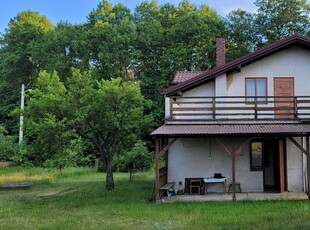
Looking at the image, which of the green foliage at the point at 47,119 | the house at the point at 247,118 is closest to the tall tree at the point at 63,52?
the green foliage at the point at 47,119

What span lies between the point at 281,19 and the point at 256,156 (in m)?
20.8

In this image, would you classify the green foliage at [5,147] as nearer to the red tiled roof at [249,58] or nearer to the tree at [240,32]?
the red tiled roof at [249,58]

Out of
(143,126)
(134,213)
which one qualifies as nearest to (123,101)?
(143,126)

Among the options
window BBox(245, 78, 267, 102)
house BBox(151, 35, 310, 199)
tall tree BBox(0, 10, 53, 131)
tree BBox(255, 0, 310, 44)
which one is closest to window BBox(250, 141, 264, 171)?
house BBox(151, 35, 310, 199)

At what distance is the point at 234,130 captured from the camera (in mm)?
13688

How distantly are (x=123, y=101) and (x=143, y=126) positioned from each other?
161cm

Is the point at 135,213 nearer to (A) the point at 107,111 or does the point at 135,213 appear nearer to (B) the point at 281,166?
(A) the point at 107,111

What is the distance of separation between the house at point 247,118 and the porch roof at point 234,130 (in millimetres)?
78

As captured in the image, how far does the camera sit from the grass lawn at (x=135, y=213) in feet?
30.7

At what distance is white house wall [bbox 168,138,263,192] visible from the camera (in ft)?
51.5

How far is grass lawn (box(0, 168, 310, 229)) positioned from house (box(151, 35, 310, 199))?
2.54 metres

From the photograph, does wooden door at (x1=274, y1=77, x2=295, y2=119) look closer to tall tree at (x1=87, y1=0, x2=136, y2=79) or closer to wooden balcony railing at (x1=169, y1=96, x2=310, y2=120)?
wooden balcony railing at (x1=169, y1=96, x2=310, y2=120)

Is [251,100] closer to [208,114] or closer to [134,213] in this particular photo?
[208,114]

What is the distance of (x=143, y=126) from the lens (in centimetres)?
1716
